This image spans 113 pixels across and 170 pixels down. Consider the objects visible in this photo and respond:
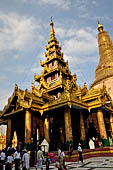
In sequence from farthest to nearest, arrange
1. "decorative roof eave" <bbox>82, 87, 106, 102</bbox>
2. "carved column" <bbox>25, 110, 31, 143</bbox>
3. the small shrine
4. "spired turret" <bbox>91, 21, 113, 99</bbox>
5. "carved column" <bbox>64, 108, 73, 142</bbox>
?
"spired turret" <bbox>91, 21, 113, 99</bbox>
"decorative roof eave" <bbox>82, 87, 106, 102</bbox>
the small shrine
"carved column" <bbox>25, 110, 31, 143</bbox>
"carved column" <bbox>64, 108, 73, 142</bbox>

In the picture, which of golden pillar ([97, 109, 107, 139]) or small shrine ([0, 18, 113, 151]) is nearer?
small shrine ([0, 18, 113, 151])

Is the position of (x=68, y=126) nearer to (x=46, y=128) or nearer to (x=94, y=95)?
(x=46, y=128)

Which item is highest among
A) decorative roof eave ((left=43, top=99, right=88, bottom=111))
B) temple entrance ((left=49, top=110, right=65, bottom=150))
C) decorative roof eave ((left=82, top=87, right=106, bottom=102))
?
decorative roof eave ((left=82, top=87, right=106, bottom=102))

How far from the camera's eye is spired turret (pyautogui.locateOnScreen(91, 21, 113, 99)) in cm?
3258

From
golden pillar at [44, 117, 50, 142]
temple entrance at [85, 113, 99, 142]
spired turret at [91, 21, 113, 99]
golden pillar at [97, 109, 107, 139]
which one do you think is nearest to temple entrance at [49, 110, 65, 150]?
golden pillar at [44, 117, 50, 142]

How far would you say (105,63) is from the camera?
36844mm

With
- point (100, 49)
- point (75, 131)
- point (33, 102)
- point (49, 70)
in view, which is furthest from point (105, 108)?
point (100, 49)

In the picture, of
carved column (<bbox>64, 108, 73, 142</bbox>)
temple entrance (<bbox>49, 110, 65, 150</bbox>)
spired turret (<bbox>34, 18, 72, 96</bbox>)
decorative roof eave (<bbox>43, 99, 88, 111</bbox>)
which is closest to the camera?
carved column (<bbox>64, 108, 73, 142</bbox>)

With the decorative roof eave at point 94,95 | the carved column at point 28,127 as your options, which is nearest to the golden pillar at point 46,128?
the carved column at point 28,127

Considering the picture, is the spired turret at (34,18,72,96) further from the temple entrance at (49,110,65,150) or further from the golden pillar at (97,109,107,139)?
the golden pillar at (97,109,107,139)

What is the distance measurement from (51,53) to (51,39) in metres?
3.81

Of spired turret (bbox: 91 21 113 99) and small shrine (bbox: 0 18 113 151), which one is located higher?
spired turret (bbox: 91 21 113 99)

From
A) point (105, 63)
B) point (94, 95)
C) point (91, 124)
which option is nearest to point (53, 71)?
point (94, 95)

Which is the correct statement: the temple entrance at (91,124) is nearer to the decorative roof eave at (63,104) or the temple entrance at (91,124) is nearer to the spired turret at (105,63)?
the decorative roof eave at (63,104)
